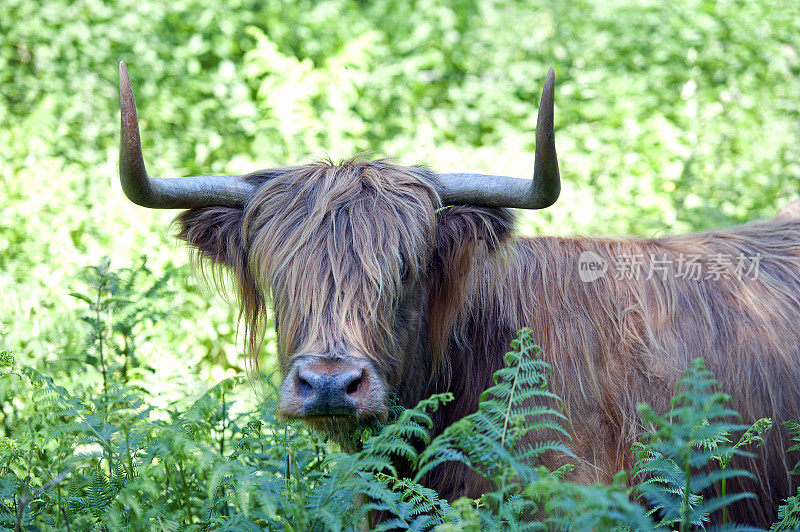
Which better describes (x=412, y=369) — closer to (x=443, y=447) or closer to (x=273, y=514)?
(x=443, y=447)

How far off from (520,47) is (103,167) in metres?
4.74

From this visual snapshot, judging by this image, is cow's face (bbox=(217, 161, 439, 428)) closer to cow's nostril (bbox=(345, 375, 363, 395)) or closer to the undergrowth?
cow's nostril (bbox=(345, 375, 363, 395))

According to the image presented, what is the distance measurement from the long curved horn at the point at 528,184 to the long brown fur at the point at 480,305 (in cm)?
7

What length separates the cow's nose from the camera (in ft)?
9.71

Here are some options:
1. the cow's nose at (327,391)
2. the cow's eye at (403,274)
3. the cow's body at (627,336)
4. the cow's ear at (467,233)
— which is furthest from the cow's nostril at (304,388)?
the cow's ear at (467,233)

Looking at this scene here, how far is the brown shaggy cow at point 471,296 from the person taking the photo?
3320 mm

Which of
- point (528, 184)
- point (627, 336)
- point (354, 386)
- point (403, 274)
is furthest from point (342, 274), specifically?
point (627, 336)

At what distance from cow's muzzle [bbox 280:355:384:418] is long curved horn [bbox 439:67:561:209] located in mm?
986

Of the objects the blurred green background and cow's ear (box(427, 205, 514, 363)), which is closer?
cow's ear (box(427, 205, 514, 363))

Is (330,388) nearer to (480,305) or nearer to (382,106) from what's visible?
(480,305)

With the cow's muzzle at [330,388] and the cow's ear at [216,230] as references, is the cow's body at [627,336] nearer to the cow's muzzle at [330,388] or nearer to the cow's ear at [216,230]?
the cow's muzzle at [330,388]

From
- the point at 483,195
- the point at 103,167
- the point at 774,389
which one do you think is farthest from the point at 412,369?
the point at 103,167

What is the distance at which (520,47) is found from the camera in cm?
880

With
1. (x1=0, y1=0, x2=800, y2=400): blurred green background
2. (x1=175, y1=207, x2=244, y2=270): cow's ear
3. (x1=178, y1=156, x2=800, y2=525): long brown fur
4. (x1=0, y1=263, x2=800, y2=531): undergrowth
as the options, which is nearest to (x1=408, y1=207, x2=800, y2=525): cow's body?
(x1=178, y1=156, x2=800, y2=525): long brown fur
